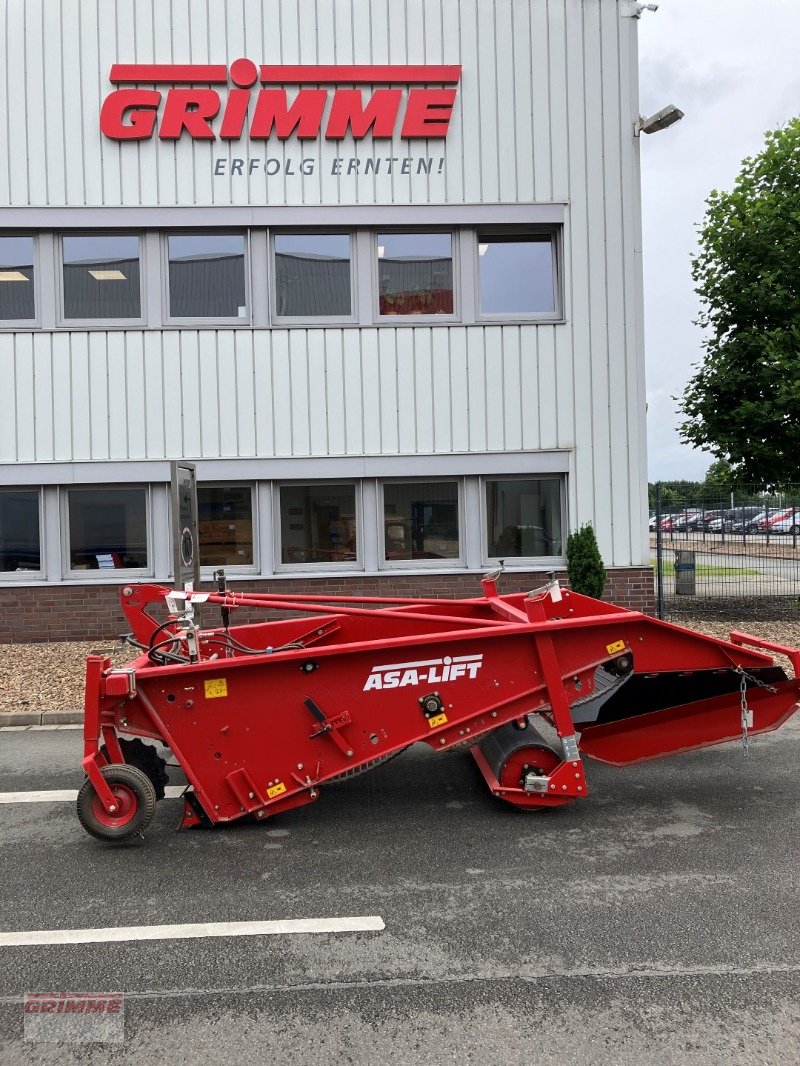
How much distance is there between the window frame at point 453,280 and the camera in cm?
1113

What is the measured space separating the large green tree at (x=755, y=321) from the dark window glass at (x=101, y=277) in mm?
8124

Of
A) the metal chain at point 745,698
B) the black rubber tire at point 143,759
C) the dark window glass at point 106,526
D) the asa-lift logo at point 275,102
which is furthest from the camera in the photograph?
the dark window glass at point 106,526

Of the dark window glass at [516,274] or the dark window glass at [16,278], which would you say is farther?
the dark window glass at [516,274]

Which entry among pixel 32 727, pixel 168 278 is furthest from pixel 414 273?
pixel 32 727

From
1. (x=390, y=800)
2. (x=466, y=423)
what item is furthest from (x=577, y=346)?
(x=390, y=800)

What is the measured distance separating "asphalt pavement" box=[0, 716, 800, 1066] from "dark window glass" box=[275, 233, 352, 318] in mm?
7495

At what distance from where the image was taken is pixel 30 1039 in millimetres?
2764

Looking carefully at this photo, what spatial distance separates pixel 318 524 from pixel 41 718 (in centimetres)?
477

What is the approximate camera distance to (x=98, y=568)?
1112 cm

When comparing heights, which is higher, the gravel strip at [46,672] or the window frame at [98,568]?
the window frame at [98,568]

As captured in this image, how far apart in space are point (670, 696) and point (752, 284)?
858cm

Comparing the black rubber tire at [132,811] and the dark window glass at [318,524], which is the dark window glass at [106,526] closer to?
the dark window glass at [318,524]

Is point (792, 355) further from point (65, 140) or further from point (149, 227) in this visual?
point (65, 140)

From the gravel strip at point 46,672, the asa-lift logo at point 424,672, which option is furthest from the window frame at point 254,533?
the asa-lift logo at point 424,672
